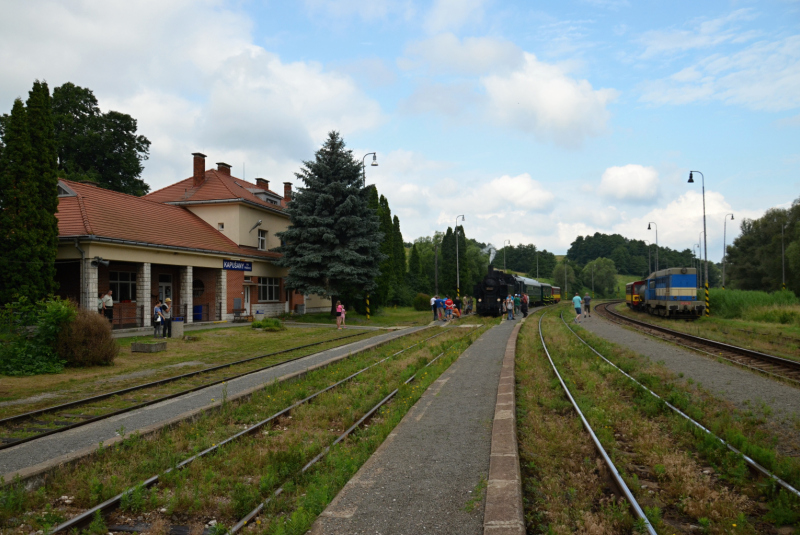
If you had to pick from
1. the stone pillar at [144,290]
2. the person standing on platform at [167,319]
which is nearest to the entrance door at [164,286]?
the stone pillar at [144,290]

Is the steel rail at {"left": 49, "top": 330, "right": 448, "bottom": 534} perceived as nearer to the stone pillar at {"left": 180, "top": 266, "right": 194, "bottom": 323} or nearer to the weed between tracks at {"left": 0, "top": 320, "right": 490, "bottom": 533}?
the weed between tracks at {"left": 0, "top": 320, "right": 490, "bottom": 533}

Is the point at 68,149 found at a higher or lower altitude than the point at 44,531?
higher

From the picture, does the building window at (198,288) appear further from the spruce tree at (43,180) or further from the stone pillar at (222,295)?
the spruce tree at (43,180)

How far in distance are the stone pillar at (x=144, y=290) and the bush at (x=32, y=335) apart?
1081 centimetres

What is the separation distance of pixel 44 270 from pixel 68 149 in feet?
96.7

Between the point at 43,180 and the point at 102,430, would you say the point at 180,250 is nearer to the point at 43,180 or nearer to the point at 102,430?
the point at 43,180

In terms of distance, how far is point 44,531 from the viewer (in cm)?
426

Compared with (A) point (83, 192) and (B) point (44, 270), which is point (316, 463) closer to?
(B) point (44, 270)

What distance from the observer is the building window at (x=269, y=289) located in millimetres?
A: 34406

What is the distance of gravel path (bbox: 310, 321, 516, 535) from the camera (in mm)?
4355

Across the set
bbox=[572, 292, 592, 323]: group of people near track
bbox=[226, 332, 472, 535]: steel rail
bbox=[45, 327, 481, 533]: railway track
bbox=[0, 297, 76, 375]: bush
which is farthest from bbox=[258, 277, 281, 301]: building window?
bbox=[226, 332, 472, 535]: steel rail

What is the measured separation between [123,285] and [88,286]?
12.5ft

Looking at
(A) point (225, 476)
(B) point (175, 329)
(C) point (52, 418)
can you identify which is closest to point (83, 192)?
(B) point (175, 329)

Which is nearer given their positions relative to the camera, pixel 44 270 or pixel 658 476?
pixel 658 476
